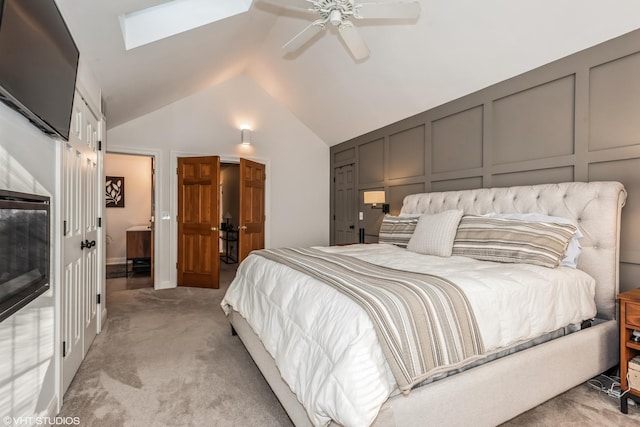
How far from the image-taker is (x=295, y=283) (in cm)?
187

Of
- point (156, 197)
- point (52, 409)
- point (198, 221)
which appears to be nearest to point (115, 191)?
point (156, 197)

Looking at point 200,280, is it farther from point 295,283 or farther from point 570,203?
point 570,203

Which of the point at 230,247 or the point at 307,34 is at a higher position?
the point at 307,34

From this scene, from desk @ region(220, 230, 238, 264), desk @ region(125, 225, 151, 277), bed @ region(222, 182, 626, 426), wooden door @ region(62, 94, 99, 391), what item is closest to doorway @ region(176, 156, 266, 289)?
desk @ region(125, 225, 151, 277)

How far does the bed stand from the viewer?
1.29 m

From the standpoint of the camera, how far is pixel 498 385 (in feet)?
5.13

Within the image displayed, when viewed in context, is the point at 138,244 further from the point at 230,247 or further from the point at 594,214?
the point at 594,214

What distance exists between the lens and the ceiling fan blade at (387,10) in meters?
2.21

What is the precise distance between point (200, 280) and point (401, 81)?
3954 mm

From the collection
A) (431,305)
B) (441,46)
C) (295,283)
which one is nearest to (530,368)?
(431,305)

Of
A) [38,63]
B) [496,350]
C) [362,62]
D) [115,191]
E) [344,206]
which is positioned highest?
[362,62]

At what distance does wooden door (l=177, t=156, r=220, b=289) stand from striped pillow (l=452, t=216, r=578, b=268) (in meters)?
3.48

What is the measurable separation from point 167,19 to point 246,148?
2.92 metres

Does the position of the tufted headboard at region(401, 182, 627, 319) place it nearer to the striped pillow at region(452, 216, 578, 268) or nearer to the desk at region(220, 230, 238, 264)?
the striped pillow at region(452, 216, 578, 268)
